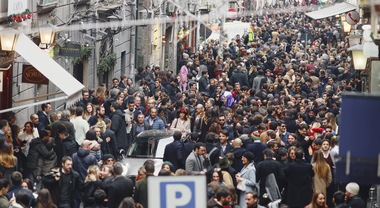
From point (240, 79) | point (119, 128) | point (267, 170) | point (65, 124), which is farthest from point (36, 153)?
point (240, 79)

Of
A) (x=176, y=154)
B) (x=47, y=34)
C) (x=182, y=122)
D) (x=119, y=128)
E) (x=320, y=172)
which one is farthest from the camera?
(x=47, y=34)

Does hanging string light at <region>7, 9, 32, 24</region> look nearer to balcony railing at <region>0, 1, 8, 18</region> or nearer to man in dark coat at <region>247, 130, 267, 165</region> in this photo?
balcony railing at <region>0, 1, 8, 18</region>

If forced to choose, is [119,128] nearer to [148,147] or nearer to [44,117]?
[44,117]

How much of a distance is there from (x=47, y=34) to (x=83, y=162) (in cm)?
728

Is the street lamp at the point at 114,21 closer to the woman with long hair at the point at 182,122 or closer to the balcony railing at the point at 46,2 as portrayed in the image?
the balcony railing at the point at 46,2

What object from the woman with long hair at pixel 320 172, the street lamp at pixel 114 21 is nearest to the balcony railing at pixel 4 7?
the woman with long hair at pixel 320 172

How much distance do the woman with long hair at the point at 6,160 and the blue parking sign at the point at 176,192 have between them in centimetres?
842

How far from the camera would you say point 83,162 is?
19188 mm

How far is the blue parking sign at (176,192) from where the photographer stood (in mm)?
10453

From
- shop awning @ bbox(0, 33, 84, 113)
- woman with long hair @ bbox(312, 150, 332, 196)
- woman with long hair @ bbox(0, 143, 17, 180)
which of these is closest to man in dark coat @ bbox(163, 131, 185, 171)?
shop awning @ bbox(0, 33, 84, 113)

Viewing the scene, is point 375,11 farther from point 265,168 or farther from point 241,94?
point 241,94

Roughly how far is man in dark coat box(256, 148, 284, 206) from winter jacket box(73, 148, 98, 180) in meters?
2.40

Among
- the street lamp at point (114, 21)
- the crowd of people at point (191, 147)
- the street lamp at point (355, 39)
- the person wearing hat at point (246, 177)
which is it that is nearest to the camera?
the crowd of people at point (191, 147)

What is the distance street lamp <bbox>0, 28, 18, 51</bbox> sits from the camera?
22428 mm
